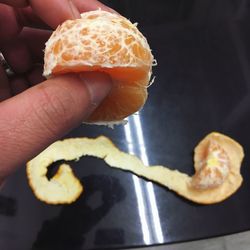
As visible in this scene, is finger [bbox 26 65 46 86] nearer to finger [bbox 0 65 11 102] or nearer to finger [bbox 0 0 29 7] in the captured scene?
finger [bbox 0 65 11 102]

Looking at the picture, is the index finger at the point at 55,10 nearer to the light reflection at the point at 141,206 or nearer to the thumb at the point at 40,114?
the thumb at the point at 40,114

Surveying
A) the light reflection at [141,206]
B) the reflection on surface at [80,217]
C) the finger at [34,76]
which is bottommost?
the light reflection at [141,206]

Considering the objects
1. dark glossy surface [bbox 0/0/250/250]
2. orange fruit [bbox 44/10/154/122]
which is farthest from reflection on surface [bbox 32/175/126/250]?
orange fruit [bbox 44/10/154/122]

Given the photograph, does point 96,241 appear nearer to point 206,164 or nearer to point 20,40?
point 206,164

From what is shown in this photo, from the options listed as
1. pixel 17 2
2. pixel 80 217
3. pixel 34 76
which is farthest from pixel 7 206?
pixel 17 2

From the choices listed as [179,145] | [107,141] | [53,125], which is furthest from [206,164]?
[53,125]

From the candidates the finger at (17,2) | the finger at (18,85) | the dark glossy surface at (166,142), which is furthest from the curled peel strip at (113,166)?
the finger at (17,2)
